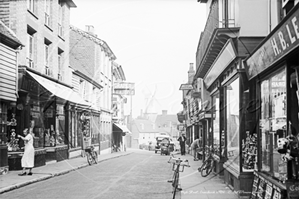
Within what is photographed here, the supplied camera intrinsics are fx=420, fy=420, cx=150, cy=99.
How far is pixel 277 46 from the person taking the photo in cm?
701

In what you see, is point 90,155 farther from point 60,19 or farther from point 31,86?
point 60,19

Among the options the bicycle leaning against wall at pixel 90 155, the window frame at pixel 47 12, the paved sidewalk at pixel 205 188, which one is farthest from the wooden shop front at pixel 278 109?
the window frame at pixel 47 12

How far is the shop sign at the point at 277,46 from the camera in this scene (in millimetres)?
5888

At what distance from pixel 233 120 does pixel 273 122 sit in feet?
13.7

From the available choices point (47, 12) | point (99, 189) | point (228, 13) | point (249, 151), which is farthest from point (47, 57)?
point (249, 151)

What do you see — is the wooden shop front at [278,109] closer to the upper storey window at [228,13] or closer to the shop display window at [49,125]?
the upper storey window at [228,13]

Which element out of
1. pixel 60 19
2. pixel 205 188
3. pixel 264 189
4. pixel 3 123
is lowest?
pixel 205 188

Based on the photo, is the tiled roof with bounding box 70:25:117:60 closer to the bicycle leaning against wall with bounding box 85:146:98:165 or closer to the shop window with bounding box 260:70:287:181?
the bicycle leaning against wall with bounding box 85:146:98:165

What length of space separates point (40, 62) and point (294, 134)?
17.0m

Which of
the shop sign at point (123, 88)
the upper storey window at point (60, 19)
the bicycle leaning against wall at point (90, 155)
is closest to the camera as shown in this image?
the bicycle leaning against wall at point (90, 155)

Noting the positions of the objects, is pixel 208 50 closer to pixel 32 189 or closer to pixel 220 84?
pixel 220 84

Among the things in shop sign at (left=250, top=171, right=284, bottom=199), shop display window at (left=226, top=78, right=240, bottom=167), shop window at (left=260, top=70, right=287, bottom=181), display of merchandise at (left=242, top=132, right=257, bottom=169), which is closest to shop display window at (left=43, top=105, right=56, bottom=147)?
shop display window at (left=226, top=78, right=240, bottom=167)

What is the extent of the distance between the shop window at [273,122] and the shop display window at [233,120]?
210 cm

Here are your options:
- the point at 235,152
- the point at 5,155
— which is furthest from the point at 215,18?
the point at 5,155
